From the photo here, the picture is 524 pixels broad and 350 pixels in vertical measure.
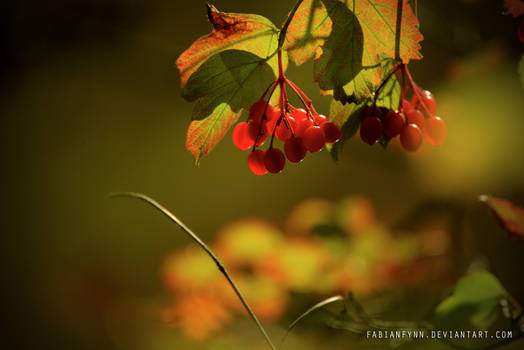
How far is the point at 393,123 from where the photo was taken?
1.19ft

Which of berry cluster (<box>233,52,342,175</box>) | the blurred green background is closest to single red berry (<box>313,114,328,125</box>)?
berry cluster (<box>233,52,342,175</box>)

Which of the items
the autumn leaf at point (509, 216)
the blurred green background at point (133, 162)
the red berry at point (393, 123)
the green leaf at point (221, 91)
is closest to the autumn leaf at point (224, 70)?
the green leaf at point (221, 91)

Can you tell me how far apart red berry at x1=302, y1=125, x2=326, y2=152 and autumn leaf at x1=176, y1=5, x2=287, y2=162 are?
0.19 ft

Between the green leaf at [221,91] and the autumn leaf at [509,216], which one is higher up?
the green leaf at [221,91]

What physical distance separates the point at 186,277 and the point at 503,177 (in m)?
1.21

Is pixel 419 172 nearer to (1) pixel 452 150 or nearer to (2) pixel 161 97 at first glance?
(1) pixel 452 150

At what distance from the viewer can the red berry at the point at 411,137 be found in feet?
1.18

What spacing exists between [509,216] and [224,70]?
0.35 meters

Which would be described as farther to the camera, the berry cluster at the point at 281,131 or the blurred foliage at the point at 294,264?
the blurred foliage at the point at 294,264

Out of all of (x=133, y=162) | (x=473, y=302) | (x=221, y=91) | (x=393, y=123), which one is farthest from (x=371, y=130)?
(x=133, y=162)

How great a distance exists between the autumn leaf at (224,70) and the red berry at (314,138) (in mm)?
57

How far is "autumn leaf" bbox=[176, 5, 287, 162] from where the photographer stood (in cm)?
31

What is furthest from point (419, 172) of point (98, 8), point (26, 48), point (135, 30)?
point (26, 48)

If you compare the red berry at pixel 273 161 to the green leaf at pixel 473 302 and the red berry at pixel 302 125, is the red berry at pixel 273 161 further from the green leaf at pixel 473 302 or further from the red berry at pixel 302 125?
the green leaf at pixel 473 302
